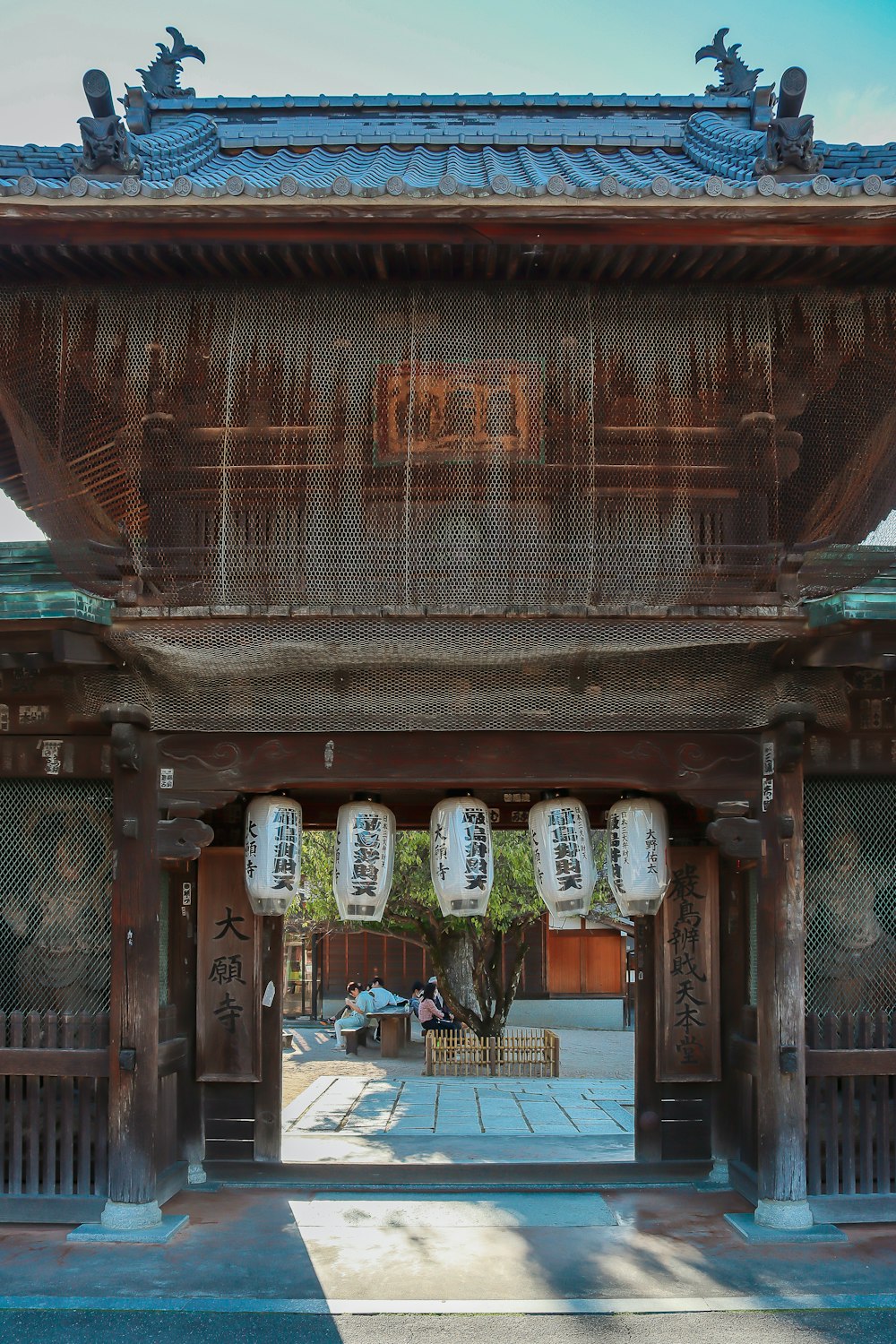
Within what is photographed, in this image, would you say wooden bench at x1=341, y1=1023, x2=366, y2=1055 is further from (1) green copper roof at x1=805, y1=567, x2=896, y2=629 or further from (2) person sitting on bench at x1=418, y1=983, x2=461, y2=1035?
(1) green copper roof at x1=805, y1=567, x2=896, y2=629

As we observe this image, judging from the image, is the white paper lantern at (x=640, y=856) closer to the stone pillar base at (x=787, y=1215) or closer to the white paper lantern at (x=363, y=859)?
the white paper lantern at (x=363, y=859)

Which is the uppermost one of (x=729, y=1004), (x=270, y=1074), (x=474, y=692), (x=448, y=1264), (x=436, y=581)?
(x=436, y=581)

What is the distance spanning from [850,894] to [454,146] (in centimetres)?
788

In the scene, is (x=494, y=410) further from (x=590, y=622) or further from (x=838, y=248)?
(x=838, y=248)

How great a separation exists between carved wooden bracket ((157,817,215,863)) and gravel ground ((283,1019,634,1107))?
7412 mm

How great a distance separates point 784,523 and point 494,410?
7.64 ft

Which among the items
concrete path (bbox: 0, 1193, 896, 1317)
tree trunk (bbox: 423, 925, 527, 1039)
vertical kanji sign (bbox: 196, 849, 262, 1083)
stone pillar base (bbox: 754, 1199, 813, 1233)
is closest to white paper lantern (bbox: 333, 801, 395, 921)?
vertical kanji sign (bbox: 196, 849, 262, 1083)

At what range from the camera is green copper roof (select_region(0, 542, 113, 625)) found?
6.73 meters

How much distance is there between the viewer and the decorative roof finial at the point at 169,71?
1143 cm

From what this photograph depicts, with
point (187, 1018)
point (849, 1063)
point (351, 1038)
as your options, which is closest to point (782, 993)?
point (849, 1063)

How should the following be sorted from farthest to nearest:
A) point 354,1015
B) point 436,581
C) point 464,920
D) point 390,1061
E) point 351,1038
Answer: point 354,1015 < point 351,1038 < point 464,920 < point 390,1061 < point 436,581

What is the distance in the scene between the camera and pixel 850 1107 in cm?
768

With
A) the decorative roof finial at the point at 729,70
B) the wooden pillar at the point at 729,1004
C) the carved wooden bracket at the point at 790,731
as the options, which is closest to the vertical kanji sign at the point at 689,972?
the wooden pillar at the point at 729,1004

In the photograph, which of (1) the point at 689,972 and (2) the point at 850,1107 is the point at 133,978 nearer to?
(1) the point at 689,972
